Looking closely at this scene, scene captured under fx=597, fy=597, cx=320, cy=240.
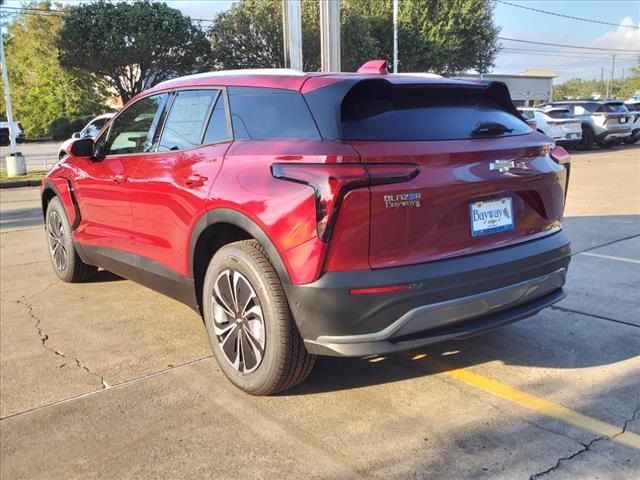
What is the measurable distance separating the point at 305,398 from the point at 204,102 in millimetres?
1948

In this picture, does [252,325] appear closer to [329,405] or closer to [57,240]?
[329,405]

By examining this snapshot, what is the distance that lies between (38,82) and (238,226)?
46820 mm

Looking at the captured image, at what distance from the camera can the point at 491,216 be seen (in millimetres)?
3145

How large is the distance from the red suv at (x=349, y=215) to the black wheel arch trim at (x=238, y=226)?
0.01 meters

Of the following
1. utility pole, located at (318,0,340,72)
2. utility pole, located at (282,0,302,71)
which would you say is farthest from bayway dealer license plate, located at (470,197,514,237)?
utility pole, located at (318,0,340,72)

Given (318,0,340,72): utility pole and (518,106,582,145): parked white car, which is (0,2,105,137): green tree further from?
(518,106,582,145): parked white car

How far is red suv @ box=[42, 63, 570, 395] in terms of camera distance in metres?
2.80

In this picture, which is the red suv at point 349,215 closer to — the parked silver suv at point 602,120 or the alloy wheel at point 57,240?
the alloy wheel at point 57,240

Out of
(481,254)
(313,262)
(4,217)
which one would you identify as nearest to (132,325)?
(313,262)

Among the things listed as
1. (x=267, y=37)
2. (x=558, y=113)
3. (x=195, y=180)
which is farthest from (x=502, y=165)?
(x=267, y=37)

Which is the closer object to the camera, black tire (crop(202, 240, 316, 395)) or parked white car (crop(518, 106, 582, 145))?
black tire (crop(202, 240, 316, 395))

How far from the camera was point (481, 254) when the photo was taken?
3.07 metres

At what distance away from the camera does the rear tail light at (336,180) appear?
2.71m

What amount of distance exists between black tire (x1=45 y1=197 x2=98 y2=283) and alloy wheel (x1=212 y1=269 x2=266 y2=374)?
2617mm
